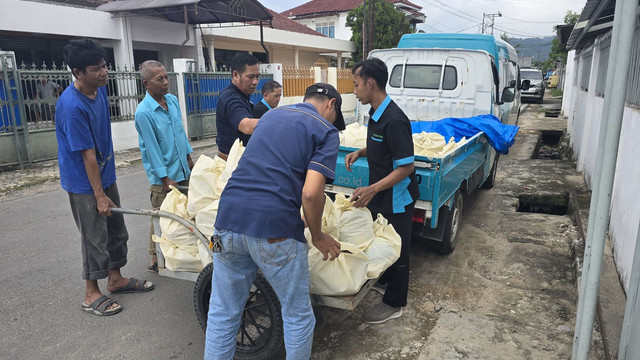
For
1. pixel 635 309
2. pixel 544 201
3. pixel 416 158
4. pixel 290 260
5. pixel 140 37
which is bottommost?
pixel 544 201

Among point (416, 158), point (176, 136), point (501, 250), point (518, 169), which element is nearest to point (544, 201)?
point (518, 169)

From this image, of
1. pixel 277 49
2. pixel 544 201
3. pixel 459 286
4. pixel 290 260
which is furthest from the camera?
pixel 277 49

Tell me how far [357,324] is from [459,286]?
115cm

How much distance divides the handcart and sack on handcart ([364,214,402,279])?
97mm

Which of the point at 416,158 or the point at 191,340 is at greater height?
the point at 416,158

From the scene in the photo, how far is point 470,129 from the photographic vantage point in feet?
16.8

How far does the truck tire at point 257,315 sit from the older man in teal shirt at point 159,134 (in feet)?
3.80

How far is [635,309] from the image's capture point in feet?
7.66

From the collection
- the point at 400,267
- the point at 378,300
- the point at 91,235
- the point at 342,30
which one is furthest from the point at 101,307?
the point at 342,30

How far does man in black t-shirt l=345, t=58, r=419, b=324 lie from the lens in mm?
2955

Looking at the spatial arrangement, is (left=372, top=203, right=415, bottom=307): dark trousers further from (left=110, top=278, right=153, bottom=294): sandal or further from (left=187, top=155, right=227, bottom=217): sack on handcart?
(left=110, top=278, right=153, bottom=294): sandal

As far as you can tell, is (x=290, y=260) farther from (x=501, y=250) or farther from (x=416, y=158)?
(x=501, y=250)

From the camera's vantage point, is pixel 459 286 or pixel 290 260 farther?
pixel 459 286

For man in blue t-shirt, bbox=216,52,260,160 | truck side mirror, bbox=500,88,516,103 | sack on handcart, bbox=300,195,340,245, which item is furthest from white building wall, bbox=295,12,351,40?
sack on handcart, bbox=300,195,340,245
